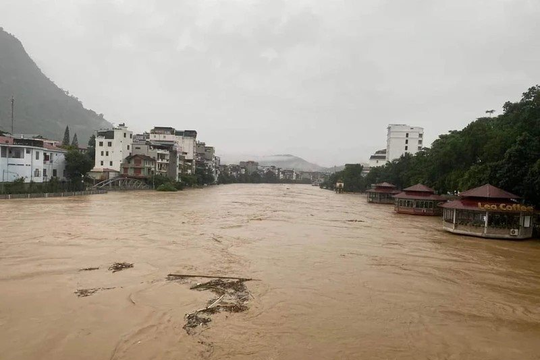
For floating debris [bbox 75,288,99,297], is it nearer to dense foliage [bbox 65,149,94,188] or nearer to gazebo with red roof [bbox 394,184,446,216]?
gazebo with red roof [bbox 394,184,446,216]

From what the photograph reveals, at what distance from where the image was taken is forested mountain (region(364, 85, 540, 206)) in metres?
Answer: 20.2

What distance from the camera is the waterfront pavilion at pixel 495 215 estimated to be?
1864 centimetres

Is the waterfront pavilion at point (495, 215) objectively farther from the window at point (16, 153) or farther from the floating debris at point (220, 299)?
the window at point (16, 153)

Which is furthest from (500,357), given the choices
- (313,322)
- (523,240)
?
(523,240)

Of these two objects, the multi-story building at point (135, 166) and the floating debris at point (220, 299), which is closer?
the floating debris at point (220, 299)

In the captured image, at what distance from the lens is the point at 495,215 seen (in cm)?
1956

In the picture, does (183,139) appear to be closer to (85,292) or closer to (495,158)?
(495,158)

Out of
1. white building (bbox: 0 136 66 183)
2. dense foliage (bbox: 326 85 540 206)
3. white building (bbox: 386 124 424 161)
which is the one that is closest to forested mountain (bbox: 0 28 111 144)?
white building (bbox: 0 136 66 183)

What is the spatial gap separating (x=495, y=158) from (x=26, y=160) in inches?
1436

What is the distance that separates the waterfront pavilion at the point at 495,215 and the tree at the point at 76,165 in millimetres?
35104

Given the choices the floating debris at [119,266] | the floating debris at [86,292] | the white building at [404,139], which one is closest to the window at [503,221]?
the floating debris at [119,266]

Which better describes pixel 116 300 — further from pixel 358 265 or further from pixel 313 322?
pixel 358 265

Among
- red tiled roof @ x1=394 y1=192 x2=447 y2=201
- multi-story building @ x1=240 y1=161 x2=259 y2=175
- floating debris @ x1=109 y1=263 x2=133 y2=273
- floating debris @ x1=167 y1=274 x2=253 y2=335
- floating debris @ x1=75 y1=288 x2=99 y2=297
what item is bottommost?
floating debris @ x1=75 y1=288 x2=99 y2=297

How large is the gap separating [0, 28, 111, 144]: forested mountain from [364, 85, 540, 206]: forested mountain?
91511 mm
